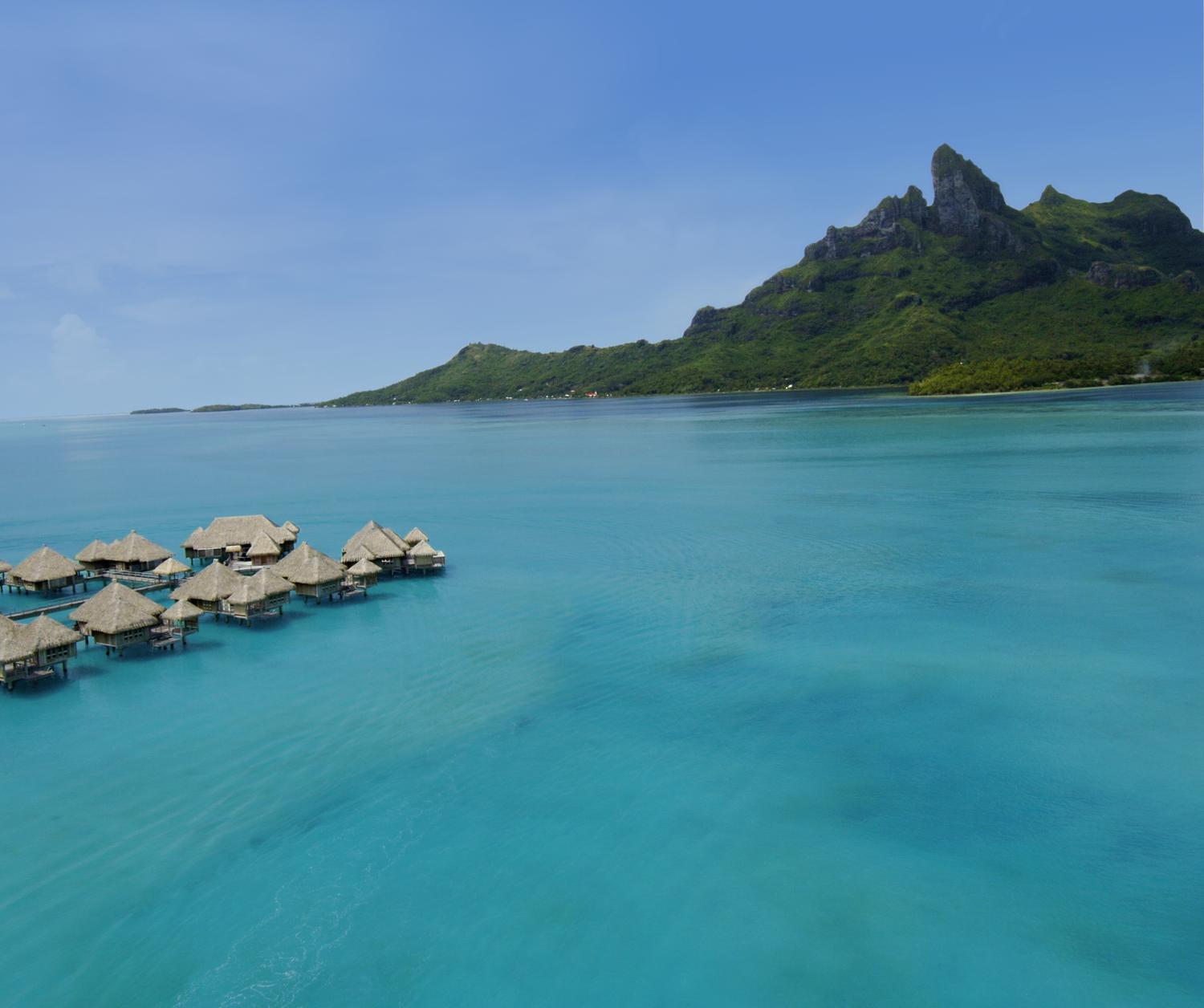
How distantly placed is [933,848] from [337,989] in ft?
34.1

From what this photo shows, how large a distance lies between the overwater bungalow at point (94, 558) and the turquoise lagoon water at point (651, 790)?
10.2ft

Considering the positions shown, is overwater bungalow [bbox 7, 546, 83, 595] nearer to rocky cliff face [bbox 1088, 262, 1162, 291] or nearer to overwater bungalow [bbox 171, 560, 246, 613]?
overwater bungalow [bbox 171, 560, 246, 613]

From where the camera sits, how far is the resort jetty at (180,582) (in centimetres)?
2245

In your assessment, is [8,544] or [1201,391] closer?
[8,544]

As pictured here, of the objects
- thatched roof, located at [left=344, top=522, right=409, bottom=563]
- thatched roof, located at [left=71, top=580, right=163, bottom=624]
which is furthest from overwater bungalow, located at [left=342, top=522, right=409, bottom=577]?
thatched roof, located at [left=71, top=580, right=163, bottom=624]

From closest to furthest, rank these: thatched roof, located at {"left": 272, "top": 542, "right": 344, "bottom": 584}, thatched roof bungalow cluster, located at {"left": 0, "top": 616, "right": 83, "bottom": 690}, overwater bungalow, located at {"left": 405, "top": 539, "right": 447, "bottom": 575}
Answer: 1. thatched roof bungalow cluster, located at {"left": 0, "top": 616, "right": 83, "bottom": 690}
2. thatched roof, located at {"left": 272, "top": 542, "right": 344, "bottom": 584}
3. overwater bungalow, located at {"left": 405, "top": 539, "right": 447, "bottom": 575}

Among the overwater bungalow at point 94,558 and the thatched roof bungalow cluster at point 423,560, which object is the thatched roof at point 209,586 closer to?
the thatched roof bungalow cluster at point 423,560

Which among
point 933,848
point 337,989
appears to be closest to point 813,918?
point 933,848

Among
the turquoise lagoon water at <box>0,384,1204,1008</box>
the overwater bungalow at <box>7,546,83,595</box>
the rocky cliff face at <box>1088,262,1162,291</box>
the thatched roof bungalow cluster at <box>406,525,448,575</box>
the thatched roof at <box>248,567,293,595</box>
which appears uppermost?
the rocky cliff face at <box>1088,262,1162,291</box>

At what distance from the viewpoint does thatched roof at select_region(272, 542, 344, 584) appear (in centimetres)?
2953

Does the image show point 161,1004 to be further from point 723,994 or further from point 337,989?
point 723,994

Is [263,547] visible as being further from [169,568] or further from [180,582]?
[169,568]

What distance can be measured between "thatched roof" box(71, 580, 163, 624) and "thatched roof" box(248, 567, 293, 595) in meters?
3.43

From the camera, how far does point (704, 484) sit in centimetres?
5772
